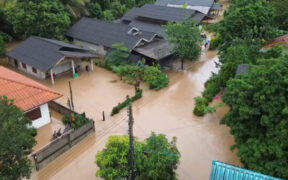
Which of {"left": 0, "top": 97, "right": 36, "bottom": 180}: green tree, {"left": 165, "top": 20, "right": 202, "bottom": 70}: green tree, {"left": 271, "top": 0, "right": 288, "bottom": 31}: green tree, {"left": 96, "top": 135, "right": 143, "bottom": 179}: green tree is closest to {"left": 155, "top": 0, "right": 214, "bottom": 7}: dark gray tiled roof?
{"left": 271, "top": 0, "right": 288, "bottom": 31}: green tree

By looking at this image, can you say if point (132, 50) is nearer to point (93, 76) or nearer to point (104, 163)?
point (93, 76)

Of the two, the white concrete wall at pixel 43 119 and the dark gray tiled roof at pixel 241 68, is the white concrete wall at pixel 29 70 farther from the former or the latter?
the dark gray tiled roof at pixel 241 68

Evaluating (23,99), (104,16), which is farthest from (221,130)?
(104,16)

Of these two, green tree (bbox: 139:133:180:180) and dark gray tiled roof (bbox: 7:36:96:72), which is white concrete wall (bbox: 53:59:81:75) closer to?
dark gray tiled roof (bbox: 7:36:96:72)

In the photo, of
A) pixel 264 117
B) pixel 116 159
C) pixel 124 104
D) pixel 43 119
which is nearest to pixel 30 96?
pixel 43 119

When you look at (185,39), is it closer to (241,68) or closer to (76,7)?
(241,68)

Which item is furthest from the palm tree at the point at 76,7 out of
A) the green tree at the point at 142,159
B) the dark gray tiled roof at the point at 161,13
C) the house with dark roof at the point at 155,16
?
the green tree at the point at 142,159
